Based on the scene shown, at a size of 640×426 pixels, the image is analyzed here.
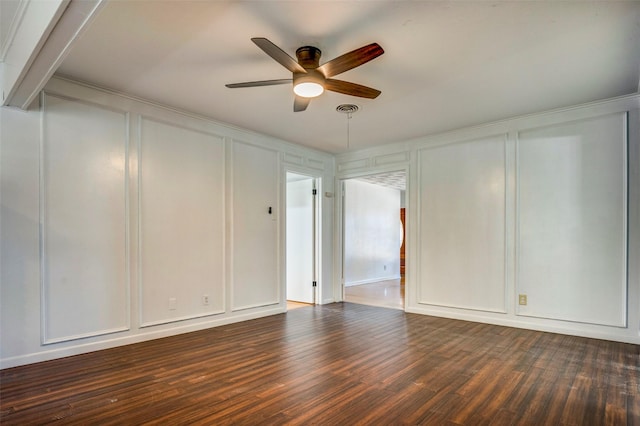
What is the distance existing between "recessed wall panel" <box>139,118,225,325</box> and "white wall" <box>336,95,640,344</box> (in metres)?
2.81

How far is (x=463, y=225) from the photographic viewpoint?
479cm

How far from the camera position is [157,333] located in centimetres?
379

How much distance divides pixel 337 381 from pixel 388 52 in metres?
2.58

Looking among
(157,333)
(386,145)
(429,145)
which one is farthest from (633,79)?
(157,333)


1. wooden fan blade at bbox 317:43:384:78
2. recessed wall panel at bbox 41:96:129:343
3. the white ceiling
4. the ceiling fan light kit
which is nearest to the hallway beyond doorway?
the white ceiling

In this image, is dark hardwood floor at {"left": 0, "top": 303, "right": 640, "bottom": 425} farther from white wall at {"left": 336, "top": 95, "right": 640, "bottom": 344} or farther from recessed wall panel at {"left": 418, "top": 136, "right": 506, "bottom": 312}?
recessed wall panel at {"left": 418, "top": 136, "right": 506, "bottom": 312}

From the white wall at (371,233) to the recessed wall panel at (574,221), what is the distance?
405cm

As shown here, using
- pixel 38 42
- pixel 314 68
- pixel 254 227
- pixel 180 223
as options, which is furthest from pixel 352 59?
pixel 254 227

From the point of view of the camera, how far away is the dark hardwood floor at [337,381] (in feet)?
7.07

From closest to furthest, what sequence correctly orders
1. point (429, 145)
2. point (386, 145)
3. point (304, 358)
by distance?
point (304, 358)
point (429, 145)
point (386, 145)

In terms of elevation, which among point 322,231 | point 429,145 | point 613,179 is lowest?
point 322,231

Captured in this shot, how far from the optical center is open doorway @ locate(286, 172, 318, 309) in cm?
597

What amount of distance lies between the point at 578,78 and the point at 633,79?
532 millimetres

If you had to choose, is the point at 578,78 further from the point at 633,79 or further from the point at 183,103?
the point at 183,103
